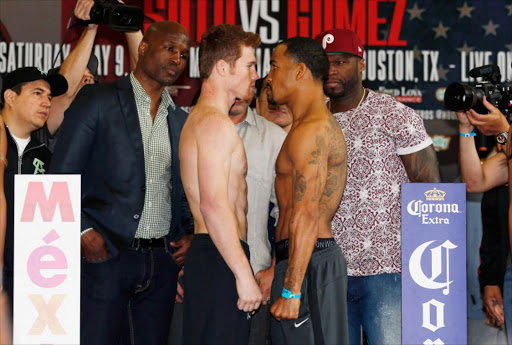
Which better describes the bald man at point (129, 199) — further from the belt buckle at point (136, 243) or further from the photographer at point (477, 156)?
the photographer at point (477, 156)

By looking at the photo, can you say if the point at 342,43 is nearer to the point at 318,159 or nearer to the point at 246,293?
the point at 318,159

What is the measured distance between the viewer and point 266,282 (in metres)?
3.10

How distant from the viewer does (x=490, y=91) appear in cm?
371

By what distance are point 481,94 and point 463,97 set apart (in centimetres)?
13

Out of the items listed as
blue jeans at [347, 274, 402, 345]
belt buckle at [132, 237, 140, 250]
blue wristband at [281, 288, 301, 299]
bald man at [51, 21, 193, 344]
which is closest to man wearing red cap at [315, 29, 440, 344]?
blue jeans at [347, 274, 402, 345]

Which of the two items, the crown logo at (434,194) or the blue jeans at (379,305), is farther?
the blue jeans at (379,305)

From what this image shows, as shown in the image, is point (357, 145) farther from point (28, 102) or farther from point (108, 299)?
point (28, 102)

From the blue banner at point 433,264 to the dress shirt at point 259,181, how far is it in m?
0.66

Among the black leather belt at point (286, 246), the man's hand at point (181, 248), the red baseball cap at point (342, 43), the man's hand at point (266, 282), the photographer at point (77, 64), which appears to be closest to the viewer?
Answer: the black leather belt at point (286, 246)

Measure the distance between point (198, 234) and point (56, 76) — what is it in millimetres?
1645

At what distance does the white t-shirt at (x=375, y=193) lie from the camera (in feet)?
10.7

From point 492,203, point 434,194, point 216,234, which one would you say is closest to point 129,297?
point 216,234

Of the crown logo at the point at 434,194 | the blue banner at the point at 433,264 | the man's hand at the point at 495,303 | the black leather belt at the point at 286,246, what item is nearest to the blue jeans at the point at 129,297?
the black leather belt at the point at 286,246

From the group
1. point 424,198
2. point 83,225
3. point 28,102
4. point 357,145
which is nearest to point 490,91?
point 357,145
